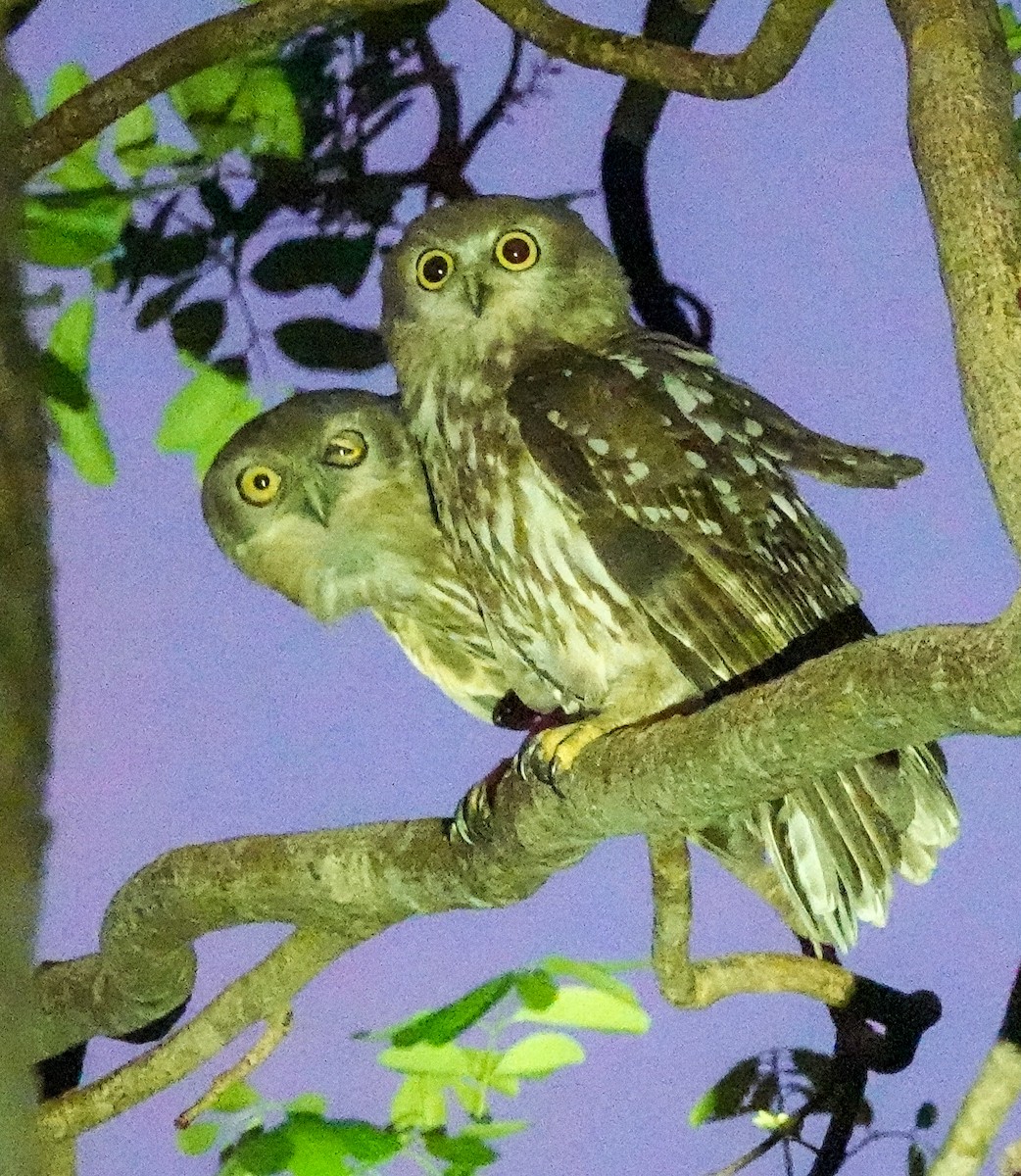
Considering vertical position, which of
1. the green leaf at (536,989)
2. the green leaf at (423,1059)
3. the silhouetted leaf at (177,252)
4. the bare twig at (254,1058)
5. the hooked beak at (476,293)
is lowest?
the green leaf at (423,1059)

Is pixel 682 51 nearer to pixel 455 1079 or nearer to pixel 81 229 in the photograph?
pixel 81 229

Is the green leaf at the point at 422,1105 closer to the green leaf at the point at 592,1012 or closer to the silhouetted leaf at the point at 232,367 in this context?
the green leaf at the point at 592,1012

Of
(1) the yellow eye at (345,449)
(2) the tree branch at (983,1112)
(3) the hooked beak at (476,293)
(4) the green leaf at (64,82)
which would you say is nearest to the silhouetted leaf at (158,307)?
(4) the green leaf at (64,82)

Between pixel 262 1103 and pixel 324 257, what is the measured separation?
1.19m

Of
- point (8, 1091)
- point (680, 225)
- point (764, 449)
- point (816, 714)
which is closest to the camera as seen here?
point (8, 1091)

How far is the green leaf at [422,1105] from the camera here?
→ 1769 millimetres

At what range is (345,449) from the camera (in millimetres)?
1763

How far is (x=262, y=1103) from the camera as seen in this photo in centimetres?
186

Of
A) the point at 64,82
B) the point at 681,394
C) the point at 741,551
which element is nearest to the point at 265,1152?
the point at 741,551

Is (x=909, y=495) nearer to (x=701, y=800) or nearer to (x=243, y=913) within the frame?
(x=701, y=800)

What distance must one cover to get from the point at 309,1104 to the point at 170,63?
1.36m

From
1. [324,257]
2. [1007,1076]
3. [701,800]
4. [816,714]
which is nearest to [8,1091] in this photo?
[816,714]

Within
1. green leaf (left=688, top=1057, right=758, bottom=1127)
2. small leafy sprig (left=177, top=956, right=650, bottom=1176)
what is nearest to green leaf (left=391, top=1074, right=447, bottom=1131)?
small leafy sprig (left=177, top=956, right=650, bottom=1176)

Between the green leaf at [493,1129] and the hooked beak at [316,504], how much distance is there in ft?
2.61
